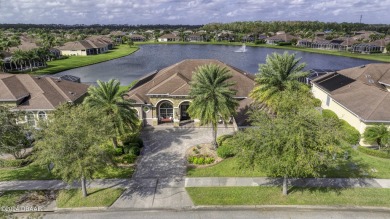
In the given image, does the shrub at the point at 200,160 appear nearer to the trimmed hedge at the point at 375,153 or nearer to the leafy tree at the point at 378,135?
the trimmed hedge at the point at 375,153

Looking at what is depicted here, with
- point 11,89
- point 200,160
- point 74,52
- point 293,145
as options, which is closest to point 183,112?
point 200,160

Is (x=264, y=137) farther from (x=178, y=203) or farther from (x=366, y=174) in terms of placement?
(x=366, y=174)

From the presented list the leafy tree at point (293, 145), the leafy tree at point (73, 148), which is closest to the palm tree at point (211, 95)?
the leafy tree at point (293, 145)

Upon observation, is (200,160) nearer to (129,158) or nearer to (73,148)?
(129,158)

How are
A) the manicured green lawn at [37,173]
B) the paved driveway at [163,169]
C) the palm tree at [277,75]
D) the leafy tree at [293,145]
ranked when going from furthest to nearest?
the palm tree at [277,75] → the manicured green lawn at [37,173] → the paved driveway at [163,169] → the leafy tree at [293,145]

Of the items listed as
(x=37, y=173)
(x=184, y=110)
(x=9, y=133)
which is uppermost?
(x=9, y=133)

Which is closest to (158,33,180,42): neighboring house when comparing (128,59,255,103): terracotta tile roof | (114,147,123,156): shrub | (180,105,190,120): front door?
(128,59,255,103): terracotta tile roof
